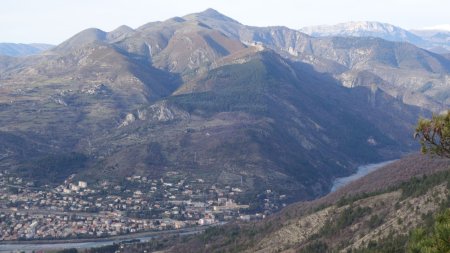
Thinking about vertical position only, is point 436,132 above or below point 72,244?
above

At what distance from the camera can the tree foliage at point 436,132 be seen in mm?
39156

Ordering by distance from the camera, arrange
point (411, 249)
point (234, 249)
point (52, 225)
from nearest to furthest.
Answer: point (411, 249), point (234, 249), point (52, 225)

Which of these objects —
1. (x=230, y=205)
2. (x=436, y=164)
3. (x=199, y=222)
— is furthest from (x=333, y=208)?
(x=230, y=205)

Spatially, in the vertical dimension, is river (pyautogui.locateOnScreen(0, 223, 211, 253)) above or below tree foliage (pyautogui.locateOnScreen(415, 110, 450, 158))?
below

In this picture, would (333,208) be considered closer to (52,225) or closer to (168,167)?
(52,225)

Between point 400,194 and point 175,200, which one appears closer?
point 400,194

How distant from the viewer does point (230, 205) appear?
546 ft

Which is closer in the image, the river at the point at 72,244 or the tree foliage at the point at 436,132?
the tree foliage at the point at 436,132

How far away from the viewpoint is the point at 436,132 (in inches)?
1571

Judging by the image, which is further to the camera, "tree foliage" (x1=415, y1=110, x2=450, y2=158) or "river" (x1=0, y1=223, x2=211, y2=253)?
"river" (x1=0, y1=223, x2=211, y2=253)

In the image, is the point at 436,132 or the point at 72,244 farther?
the point at 72,244

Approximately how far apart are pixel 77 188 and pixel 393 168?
7761 centimetres

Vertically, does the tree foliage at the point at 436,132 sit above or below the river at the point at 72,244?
above

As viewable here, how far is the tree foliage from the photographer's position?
39.2m
